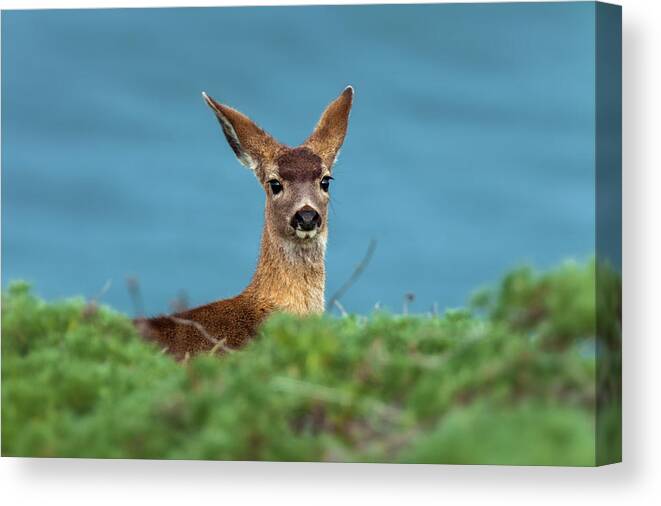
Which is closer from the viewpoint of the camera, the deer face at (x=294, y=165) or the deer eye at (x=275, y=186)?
the deer face at (x=294, y=165)

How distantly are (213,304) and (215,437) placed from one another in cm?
265

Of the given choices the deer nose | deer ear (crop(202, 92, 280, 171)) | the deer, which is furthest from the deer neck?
deer ear (crop(202, 92, 280, 171))

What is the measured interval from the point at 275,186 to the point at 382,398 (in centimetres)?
292

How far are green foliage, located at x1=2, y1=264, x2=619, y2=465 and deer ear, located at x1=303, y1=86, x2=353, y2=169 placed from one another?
2.32 metres

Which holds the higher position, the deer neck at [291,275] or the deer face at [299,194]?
the deer face at [299,194]

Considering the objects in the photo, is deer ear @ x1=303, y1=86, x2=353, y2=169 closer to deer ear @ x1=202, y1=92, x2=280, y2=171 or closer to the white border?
deer ear @ x1=202, y1=92, x2=280, y2=171

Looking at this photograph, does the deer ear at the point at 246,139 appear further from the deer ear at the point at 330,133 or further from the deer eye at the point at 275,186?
the deer ear at the point at 330,133

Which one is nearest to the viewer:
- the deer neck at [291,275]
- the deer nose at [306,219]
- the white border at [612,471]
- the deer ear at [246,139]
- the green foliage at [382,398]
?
the green foliage at [382,398]

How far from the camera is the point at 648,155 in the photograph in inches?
289

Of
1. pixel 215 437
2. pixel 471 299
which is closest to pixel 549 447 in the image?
pixel 471 299

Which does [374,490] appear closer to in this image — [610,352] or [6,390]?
[610,352]

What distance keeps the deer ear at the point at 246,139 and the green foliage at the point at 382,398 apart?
7.58ft

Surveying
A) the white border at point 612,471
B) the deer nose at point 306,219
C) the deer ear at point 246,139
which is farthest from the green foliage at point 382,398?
the deer ear at point 246,139

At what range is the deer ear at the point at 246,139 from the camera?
27.6ft
